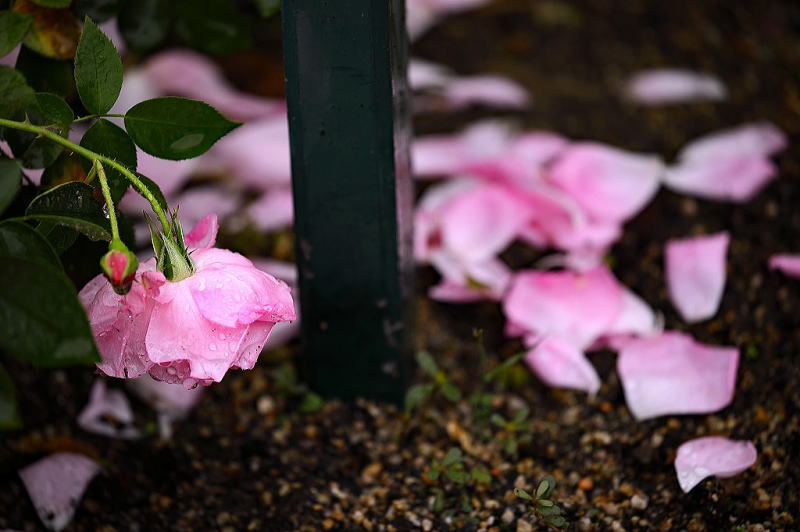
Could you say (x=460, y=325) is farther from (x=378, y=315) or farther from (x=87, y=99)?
(x=87, y=99)

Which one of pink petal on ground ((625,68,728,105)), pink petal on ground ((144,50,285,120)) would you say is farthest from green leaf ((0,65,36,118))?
pink petal on ground ((625,68,728,105))

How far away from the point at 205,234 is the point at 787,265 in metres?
0.69

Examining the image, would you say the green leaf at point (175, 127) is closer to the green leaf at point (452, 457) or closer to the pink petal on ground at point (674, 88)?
the green leaf at point (452, 457)

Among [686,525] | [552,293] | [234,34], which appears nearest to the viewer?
[686,525]

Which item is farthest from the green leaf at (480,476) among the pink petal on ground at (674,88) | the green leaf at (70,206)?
the pink petal on ground at (674,88)

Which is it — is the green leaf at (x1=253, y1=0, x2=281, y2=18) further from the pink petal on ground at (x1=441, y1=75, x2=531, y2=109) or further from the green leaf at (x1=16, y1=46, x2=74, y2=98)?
the pink petal on ground at (x1=441, y1=75, x2=531, y2=109)

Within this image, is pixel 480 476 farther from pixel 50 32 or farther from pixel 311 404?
pixel 50 32

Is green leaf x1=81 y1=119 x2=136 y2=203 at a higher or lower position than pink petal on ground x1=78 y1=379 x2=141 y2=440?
higher

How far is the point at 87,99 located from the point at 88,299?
15 cm

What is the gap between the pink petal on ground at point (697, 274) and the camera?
99cm

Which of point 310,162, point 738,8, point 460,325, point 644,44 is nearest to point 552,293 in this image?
point 460,325

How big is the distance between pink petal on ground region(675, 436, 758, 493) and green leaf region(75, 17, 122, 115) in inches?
23.3

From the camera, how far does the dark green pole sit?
2.38 ft

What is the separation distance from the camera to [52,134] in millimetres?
598
